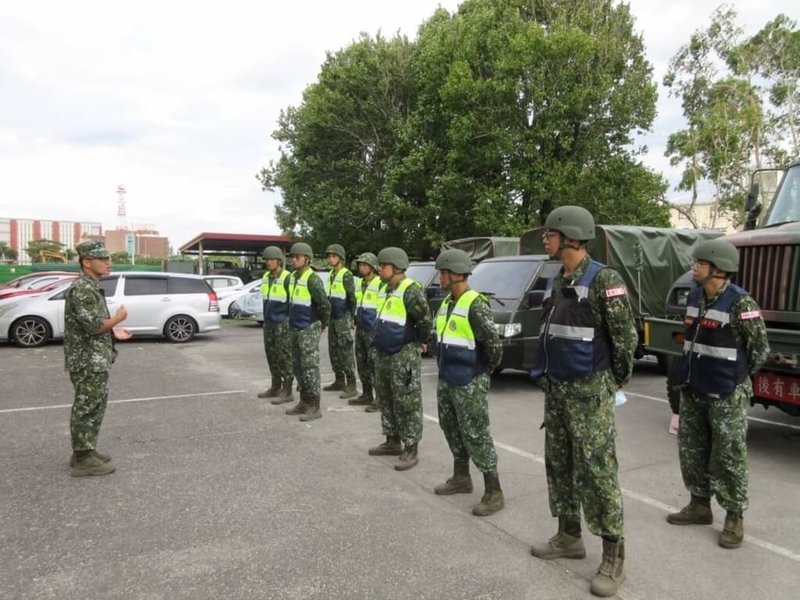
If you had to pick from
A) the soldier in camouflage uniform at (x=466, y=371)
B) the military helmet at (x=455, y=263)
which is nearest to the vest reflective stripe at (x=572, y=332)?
the soldier in camouflage uniform at (x=466, y=371)

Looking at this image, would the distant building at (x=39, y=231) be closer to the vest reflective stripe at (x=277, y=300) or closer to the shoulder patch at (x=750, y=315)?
the vest reflective stripe at (x=277, y=300)

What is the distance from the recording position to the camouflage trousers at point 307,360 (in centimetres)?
689

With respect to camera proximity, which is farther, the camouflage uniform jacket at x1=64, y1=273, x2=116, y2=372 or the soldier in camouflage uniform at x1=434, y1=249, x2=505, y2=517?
the camouflage uniform jacket at x1=64, y1=273, x2=116, y2=372

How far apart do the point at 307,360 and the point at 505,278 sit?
3.73 metres

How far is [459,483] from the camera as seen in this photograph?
4.55 metres

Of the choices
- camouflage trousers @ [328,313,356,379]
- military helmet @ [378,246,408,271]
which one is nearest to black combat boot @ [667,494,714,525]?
military helmet @ [378,246,408,271]

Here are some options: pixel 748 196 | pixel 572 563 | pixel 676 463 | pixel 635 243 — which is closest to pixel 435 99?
pixel 635 243

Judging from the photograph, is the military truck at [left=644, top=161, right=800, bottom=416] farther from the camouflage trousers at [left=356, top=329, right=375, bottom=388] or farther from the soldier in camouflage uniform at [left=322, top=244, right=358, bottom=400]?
the soldier in camouflage uniform at [left=322, top=244, right=358, bottom=400]

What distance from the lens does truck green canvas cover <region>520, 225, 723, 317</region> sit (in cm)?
952

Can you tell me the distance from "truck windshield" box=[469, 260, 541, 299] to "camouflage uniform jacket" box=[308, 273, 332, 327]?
9.62 feet

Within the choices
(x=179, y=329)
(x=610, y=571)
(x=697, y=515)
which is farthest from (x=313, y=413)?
(x=179, y=329)

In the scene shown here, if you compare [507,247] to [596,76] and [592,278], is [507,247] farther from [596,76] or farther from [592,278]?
[592,278]

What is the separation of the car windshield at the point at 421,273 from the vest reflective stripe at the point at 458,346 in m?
8.38

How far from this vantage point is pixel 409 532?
3.89 meters
